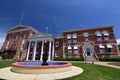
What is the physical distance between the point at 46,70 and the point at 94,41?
25.3m

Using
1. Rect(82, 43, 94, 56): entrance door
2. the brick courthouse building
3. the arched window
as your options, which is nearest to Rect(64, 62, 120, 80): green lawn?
the brick courthouse building

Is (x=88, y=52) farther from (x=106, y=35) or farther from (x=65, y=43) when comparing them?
(x=65, y=43)

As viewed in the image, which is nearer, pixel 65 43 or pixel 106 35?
pixel 106 35

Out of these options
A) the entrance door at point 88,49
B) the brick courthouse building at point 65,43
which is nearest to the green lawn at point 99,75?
the brick courthouse building at point 65,43

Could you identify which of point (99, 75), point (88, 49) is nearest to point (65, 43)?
point (88, 49)

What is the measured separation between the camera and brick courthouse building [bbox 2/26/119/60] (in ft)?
90.4

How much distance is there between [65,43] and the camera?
1282 inches

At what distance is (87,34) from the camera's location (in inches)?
1202

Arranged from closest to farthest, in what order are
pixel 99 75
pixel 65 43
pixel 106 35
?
pixel 99 75 → pixel 106 35 → pixel 65 43

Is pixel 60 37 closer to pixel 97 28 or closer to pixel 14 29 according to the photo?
pixel 97 28

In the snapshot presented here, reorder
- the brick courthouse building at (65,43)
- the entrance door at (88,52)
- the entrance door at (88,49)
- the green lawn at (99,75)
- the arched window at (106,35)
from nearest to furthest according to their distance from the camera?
the green lawn at (99,75)
the brick courthouse building at (65,43)
the arched window at (106,35)
the entrance door at (88,49)
the entrance door at (88,52)

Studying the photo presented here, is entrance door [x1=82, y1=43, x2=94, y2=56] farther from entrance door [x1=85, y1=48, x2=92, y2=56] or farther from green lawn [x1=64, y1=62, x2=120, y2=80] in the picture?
green lawn [x1=64, y1=62, x2=120, y2=80]

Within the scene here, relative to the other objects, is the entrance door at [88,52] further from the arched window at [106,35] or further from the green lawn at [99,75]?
the green lawn at [99,75]

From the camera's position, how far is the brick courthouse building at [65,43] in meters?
27.6
